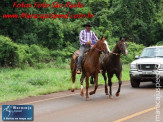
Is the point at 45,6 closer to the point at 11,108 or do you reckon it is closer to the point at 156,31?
the point at 156,31

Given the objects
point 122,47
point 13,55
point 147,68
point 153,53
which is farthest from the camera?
point 13,55

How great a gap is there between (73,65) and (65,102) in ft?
11.2

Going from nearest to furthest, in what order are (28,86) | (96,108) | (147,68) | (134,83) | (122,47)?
(96,108), (122,47), (147,68), (28,86), (134,83)

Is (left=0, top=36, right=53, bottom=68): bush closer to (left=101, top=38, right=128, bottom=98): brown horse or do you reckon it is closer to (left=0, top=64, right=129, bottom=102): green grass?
(left=0, top=64, right=129, bottom=102): green grass

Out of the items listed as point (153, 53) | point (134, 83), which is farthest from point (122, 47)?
point (153, 53)

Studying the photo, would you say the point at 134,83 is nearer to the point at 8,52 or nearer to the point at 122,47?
the point at 122,47

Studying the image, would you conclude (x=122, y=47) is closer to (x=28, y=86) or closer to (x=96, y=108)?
(x=96, y=108)

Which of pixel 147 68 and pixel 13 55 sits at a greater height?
pixel 13 55

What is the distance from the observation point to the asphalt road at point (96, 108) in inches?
343

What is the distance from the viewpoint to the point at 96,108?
10.3 meters

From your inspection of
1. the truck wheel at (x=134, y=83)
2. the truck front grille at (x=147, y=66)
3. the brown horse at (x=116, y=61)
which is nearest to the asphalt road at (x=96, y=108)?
the brown horse at (x=116, y=61)

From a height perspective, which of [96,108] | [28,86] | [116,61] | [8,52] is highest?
[8,52]

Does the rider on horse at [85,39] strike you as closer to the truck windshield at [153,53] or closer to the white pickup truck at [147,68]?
the white pickup truck at [147,68]

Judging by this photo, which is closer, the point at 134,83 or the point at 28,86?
the point at 28,86
